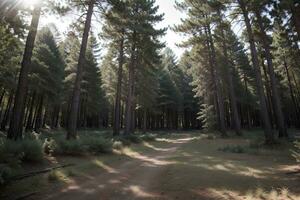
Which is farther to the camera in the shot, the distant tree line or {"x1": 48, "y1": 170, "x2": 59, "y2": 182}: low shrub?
the distant tree line

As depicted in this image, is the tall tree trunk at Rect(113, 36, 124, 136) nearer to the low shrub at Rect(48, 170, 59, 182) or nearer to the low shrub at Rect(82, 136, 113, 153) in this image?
the low shrub at Rect(82, 136, 113, 153)

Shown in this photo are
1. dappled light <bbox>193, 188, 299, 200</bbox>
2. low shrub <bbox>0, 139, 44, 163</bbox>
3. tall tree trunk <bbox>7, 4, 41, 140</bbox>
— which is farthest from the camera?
tall tree trunk <bbox>7, 4, 41, 140</bbox>

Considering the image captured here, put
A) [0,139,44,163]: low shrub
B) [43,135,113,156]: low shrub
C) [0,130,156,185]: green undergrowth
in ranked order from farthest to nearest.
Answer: [43,135,113,156]: low shrub
[0,139,44,163]: low shrub
[0,130,156,185]: green undergrowth

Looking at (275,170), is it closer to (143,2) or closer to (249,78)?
(143,2)

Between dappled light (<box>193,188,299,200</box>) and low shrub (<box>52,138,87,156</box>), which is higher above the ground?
low shrub (<box>52,138,87,156</box>)

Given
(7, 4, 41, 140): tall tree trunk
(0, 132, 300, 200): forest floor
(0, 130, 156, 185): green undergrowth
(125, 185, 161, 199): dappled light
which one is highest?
(7, 4, 41, 140): tall tree trunk

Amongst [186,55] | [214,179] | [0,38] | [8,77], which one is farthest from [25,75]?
[186,55]

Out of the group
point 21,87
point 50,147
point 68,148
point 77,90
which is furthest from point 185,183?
point 77,90

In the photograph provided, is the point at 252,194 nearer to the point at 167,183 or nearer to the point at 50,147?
the point at 167,183

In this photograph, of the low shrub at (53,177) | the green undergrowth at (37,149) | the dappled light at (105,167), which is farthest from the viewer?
the dappled light at (105,167)

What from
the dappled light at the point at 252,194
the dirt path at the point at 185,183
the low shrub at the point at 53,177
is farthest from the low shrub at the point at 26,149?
the dappled light at the point at 252,194

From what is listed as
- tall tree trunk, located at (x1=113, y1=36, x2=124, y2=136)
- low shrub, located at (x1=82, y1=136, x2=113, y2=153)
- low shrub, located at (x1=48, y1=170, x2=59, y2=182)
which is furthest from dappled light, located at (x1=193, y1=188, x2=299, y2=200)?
tall tree trunk, located at (x1=113, y1=36, x2=124, y2=136)

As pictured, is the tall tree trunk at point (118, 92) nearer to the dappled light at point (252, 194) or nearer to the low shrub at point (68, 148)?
the low shrub at point (68, 148)

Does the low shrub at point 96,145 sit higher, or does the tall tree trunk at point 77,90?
the tall tree trunk at point 77,90
